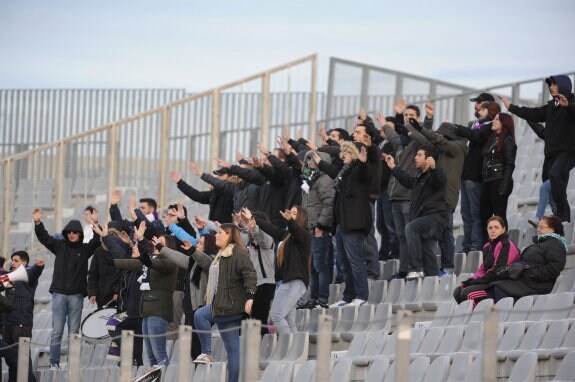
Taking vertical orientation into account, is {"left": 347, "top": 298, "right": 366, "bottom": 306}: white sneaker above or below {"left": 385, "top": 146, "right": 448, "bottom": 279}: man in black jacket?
below

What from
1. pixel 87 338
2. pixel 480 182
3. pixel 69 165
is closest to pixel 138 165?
pixel 69 165

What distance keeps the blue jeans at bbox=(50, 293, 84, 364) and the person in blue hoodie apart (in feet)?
17.0

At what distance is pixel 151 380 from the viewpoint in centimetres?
1362

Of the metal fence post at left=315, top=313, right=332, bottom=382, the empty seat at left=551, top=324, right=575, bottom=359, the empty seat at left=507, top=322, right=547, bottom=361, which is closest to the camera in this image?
the metal fence post at left=315, top=313, right=332, bottom=382

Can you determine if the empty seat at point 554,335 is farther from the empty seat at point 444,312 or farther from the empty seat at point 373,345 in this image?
the empty seat at point 444,312

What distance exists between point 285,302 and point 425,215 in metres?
1.63

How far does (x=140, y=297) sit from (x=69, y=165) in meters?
8.74

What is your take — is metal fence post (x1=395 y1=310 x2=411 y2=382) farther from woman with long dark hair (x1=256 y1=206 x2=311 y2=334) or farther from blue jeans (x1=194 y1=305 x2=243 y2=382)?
woman with long dark hair (x1=256 y1=206 x2=311 y2=334)

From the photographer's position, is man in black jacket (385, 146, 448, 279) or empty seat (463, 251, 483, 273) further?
empty seat (463, 251, 483, 273)

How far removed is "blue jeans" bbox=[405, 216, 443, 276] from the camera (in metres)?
14.5

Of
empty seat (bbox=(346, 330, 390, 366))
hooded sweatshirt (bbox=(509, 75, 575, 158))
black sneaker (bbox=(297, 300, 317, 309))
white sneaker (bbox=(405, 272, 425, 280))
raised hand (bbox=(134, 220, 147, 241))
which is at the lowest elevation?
empty seat (bbox=(346, 330, 390, 366))

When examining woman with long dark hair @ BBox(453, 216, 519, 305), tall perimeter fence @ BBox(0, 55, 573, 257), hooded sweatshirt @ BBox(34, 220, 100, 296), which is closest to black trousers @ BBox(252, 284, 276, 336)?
woman with long dark hair @ BBox(453, 216, 519, 305)

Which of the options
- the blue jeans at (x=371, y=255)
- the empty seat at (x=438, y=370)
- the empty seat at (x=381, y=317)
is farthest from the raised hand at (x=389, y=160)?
the empty seat at (x=438, y=370)

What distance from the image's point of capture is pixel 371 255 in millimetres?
15258
